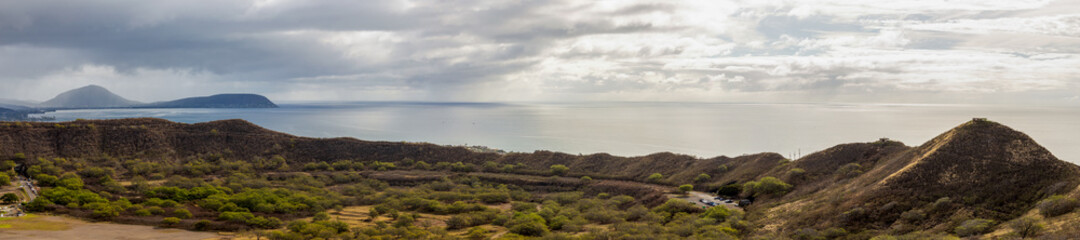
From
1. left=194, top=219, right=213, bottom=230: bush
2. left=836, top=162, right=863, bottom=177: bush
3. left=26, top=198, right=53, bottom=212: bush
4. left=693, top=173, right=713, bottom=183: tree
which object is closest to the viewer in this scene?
left=194, top=219, right=213, bottom=230: bush

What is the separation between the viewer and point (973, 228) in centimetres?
2494

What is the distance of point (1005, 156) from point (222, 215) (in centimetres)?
5037

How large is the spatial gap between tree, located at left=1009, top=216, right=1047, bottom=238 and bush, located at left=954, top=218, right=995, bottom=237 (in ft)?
3.45

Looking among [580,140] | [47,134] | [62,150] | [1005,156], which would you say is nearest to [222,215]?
Result: [62,150]

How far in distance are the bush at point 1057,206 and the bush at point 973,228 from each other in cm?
216

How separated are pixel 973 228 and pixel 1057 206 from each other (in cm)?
356

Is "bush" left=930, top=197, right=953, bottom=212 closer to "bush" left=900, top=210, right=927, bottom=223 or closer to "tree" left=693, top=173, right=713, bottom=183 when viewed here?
"bush" left=900, top=210, right=927, bottom=223

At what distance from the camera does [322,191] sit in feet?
155

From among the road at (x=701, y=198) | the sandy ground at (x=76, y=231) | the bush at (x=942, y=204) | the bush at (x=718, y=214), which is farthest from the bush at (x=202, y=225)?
the bush at (x=942, y=204)

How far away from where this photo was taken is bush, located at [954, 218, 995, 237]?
2483 centimetres

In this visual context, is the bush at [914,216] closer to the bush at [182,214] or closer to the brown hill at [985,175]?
the brown hill at [985,175]

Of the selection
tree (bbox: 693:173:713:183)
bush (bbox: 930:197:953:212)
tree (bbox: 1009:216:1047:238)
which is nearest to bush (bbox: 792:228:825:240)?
bush (bbox: 930:197:953:212)

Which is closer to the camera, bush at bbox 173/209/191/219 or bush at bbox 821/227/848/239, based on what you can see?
bush at bbox 821/227/848/239

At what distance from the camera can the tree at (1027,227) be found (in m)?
22.6
